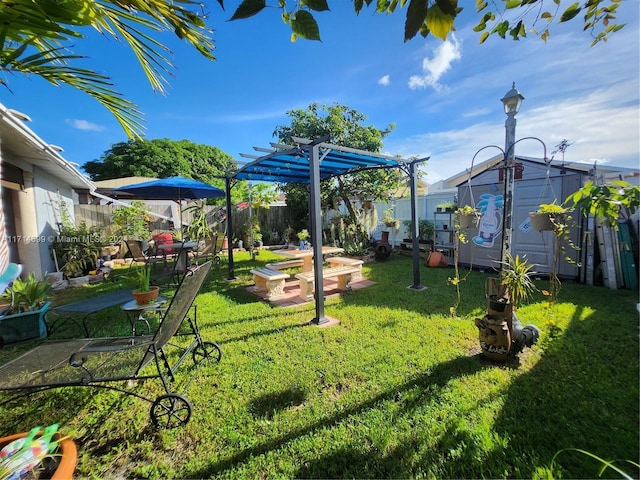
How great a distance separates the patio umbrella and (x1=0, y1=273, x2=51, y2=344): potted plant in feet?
10.1

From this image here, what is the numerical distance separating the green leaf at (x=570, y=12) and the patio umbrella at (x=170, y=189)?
6513 millimetres

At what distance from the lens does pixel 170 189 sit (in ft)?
21.7

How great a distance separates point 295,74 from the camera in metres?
5.54

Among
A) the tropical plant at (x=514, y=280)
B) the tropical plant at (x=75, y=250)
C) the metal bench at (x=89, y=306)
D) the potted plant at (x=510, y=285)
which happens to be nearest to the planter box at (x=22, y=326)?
the metal bench at (x=89, y=306)

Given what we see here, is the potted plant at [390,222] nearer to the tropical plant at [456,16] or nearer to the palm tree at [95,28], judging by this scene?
the tropical plant at [456,16]

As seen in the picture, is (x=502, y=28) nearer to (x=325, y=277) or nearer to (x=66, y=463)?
(x=66, y=463)

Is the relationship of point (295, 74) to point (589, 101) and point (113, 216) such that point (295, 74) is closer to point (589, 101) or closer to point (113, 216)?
point (589, 101)

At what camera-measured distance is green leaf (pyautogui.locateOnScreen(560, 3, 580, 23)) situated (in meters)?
1.19

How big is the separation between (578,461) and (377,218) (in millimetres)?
8837

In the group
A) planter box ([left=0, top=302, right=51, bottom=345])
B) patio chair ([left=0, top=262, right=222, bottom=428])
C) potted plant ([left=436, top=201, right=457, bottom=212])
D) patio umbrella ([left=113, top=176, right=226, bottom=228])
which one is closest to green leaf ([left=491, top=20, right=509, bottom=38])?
patio chair ([left=0, top=262, right=222, bottom=428])

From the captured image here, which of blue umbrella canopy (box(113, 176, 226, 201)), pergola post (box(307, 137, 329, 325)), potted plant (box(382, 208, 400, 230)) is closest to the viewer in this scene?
Result: pergola post (box(307, 137, 329, 325))

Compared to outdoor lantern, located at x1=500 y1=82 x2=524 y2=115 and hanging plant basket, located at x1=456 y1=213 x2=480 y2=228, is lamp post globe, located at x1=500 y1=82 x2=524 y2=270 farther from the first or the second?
hanging plant basket, located at x1=456 y1=213 x2=480 y2=228

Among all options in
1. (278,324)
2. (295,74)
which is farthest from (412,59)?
(278,324)

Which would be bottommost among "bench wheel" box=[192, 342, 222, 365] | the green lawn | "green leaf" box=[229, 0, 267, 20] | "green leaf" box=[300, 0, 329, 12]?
the green lawn
